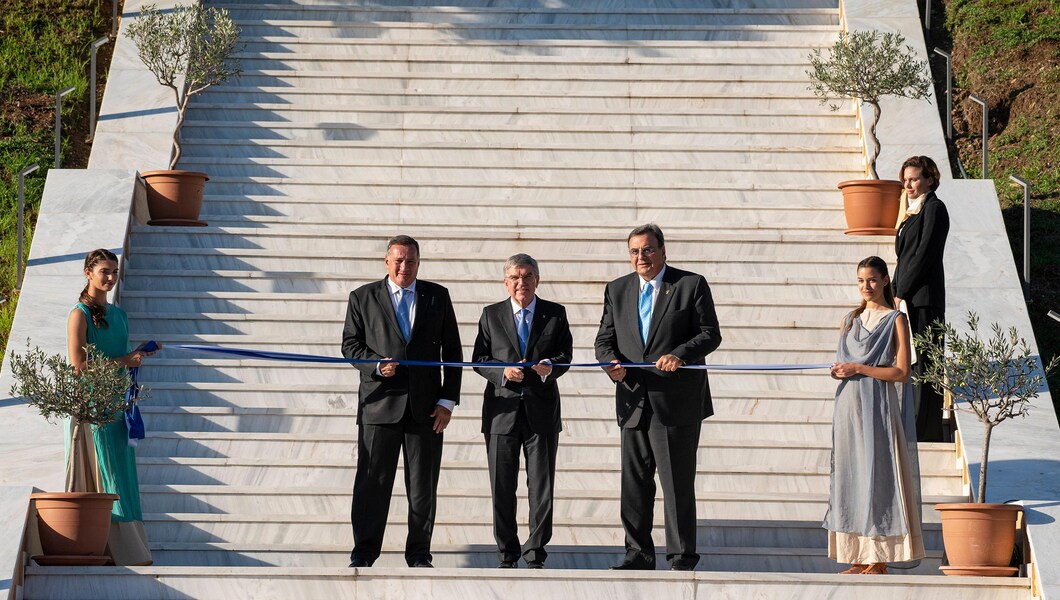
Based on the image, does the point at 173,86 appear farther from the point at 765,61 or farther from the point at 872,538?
the point at 872,538

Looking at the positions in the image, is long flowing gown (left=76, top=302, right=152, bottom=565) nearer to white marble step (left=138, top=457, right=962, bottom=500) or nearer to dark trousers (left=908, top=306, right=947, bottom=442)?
white marble step (left=138, top=457, right=962, bottom=500)

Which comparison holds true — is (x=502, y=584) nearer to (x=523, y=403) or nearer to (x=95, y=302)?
(x=523, y=403)

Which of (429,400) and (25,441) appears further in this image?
(25,441)

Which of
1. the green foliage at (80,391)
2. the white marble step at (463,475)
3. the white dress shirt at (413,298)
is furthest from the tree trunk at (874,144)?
the green foliage at (80,391)

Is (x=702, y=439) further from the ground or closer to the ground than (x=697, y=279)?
closer to the ground

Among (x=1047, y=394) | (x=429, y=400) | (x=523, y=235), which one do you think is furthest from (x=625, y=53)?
A: (x=429, y=400)

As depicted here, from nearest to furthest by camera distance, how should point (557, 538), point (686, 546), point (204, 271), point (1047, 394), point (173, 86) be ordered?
1. point (686, 546)
2. point (557, 538)
3. point (1047, 394)
4. point (204, 271)
5. point (173, 86)

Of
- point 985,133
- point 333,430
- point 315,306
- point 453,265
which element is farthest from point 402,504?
point 985,133

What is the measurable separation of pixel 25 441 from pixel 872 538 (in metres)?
4.59

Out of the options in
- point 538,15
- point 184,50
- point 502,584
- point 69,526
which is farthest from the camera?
point 538,15

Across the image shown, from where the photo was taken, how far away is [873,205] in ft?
36.7

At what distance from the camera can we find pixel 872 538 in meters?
7.26

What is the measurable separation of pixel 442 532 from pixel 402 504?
0.40 m

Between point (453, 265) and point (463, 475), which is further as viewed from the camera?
point (453, 265)
